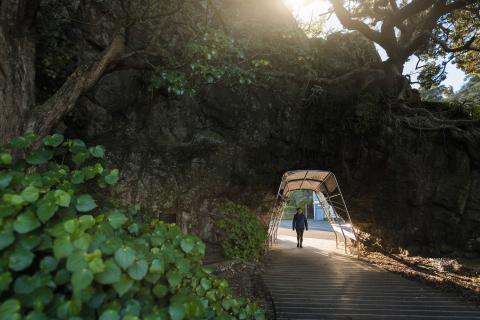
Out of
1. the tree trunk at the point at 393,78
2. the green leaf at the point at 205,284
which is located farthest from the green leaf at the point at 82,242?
the tree trunk at the point at 393,78

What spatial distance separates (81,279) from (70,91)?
12.7 feet

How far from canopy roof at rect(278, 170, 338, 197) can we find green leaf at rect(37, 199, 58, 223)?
396 inches

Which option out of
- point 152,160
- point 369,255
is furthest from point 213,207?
point 369,255

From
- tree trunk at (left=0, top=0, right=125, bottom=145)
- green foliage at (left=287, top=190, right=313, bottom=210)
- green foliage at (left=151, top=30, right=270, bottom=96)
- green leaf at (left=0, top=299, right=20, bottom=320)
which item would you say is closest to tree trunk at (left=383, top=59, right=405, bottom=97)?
green foliage at (left=151, top=30, right=270, bottom=96)

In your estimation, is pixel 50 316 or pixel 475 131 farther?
pixel 475 131

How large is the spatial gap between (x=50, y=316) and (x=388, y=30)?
9.93 m

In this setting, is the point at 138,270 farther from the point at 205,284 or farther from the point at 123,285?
the point at 205,284

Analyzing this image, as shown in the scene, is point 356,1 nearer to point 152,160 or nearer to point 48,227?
point 152,160

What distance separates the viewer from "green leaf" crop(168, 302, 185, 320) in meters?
1.39

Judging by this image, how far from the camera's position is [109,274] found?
1.27 m

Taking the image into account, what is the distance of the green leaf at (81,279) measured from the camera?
117 centimetres

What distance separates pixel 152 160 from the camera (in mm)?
9109

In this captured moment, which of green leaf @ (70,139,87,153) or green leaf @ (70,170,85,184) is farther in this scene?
green leaf @ (70,139,87,153)

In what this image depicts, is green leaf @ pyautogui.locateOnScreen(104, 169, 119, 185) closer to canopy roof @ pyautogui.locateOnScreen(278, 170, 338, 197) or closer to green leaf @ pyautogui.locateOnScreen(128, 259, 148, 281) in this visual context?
green leaf @ pyautogui.locateOnScreen(128, 259, 148, 281)
